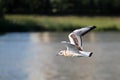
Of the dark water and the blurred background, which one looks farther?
the blurred background

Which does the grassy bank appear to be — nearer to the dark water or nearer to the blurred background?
the blurred background

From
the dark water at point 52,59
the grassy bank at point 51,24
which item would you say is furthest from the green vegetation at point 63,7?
the dark water at point 52,59

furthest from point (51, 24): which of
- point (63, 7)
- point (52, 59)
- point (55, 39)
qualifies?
point (52, 59)

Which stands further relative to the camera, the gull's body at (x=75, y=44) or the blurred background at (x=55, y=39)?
the blurred background at (x=55, y=39)

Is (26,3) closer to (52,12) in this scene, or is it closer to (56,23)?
(52,12)

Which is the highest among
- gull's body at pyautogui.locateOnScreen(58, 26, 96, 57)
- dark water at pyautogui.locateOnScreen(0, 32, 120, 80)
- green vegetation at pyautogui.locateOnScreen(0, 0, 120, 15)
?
gull's body at pyautogui.locateOnScreen(58, 26, 96, 57)

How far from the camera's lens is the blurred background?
25.0m

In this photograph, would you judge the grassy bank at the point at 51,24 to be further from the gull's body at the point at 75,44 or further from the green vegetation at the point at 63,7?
the gull's body at the point at 75,44

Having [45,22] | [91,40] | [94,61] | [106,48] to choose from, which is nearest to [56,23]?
[45,22]

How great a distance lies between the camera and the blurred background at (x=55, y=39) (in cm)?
2497

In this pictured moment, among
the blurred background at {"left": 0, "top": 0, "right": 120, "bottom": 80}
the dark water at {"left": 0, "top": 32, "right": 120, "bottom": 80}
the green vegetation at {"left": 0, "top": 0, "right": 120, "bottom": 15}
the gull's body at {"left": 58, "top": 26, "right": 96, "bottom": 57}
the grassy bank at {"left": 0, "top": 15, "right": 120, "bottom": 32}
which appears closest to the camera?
the gull's body at {"left": 58, "top": 26, "right": 96, "bottom": 57}

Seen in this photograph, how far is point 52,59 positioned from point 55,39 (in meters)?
10.1

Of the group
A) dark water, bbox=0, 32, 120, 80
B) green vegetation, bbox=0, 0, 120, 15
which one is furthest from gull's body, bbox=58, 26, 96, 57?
green vegetation, bbox=0, 0, 120, 15

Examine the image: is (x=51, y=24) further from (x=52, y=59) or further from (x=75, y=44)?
(x=75, y=44)
